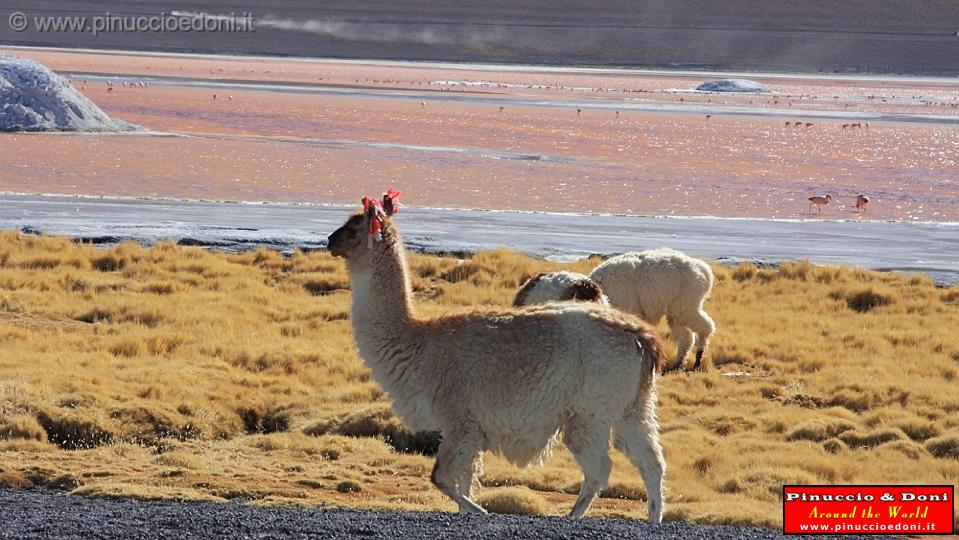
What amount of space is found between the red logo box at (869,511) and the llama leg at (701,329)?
12.9ft

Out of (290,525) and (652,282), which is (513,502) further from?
(652,282)

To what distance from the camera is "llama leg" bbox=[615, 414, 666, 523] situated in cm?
637

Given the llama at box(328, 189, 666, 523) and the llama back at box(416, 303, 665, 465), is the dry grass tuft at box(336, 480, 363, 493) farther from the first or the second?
the llama back at box(416, 303, 665, 465)

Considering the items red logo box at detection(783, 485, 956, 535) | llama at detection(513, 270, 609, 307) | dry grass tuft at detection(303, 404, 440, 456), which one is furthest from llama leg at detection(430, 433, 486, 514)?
dry grass tuft at detection(303, 404, 440, 456)

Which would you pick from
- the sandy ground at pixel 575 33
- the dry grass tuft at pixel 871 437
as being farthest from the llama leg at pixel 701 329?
the sandy ground at pixel 575 33

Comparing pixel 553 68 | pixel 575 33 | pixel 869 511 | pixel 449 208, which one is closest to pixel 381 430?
pixel 869 511

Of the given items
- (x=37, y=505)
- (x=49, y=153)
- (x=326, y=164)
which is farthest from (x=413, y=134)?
(x=37, y=505)

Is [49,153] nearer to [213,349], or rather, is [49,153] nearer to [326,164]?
[326,164]

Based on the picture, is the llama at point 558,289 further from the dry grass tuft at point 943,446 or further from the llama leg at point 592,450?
the dry grass tuft at point 943,446

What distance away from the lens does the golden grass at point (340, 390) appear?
8.02m

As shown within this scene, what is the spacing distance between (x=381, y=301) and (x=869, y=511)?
2705 millimetres

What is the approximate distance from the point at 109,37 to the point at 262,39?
11.0 meters

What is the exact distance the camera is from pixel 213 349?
1165 centimetres

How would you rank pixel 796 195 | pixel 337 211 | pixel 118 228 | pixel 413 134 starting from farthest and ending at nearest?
1. pixel 413 134
2. pixel 796 195
3. pixel 337 211
4. pixel 118 228
